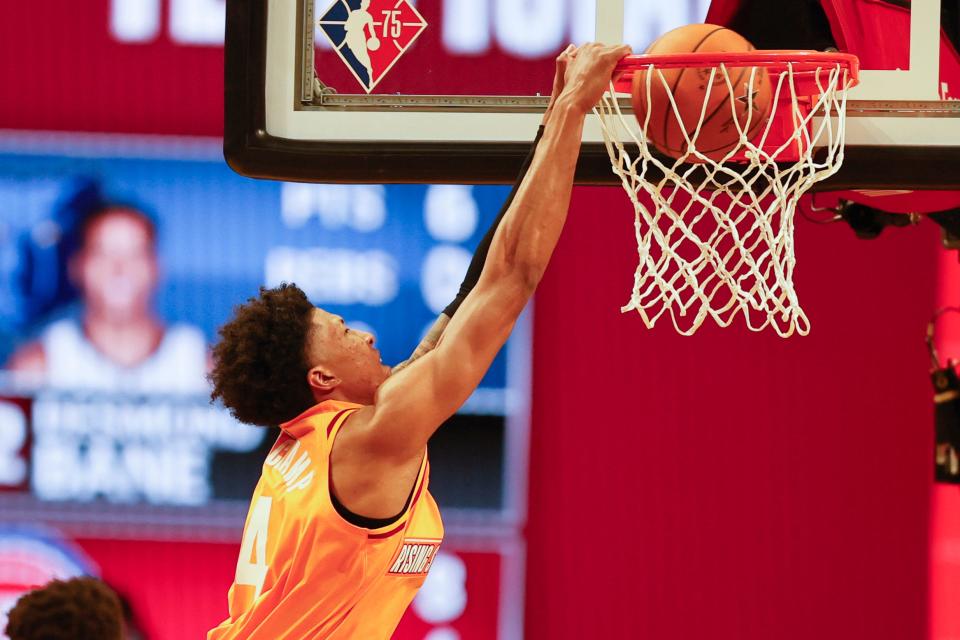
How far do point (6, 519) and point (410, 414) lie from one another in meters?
3.46

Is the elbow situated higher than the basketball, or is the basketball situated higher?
→ the basketball

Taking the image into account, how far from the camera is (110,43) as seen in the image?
210 inches

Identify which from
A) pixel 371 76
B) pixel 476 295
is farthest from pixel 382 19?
pixel 476 295

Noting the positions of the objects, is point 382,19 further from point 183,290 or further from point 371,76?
point 183,290

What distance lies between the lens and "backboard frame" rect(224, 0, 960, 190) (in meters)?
2.72

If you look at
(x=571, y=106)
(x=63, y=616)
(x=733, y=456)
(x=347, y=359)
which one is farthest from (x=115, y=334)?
(x=571, y=106)

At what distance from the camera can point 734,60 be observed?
92.9 inches

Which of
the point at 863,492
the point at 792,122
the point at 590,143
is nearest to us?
the point at 792,122

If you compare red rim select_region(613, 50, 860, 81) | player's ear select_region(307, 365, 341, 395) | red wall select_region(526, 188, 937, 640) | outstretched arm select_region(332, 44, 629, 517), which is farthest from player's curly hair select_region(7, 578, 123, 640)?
red wall select_region(526, 188, 937, 640)

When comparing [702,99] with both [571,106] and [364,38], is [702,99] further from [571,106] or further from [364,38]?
[364,38]

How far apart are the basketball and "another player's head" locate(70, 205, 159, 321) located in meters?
3.27

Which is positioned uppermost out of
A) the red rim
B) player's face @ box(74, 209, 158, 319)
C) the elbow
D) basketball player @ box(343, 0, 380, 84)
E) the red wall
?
basketball player @ box(343, 0, 380, 84)

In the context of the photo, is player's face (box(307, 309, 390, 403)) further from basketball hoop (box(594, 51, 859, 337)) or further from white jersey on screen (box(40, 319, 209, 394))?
white jersey on screen (box(40, 319, 209, 394))

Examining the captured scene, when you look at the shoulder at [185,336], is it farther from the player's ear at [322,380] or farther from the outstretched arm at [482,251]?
the player's ear at [322,380]
